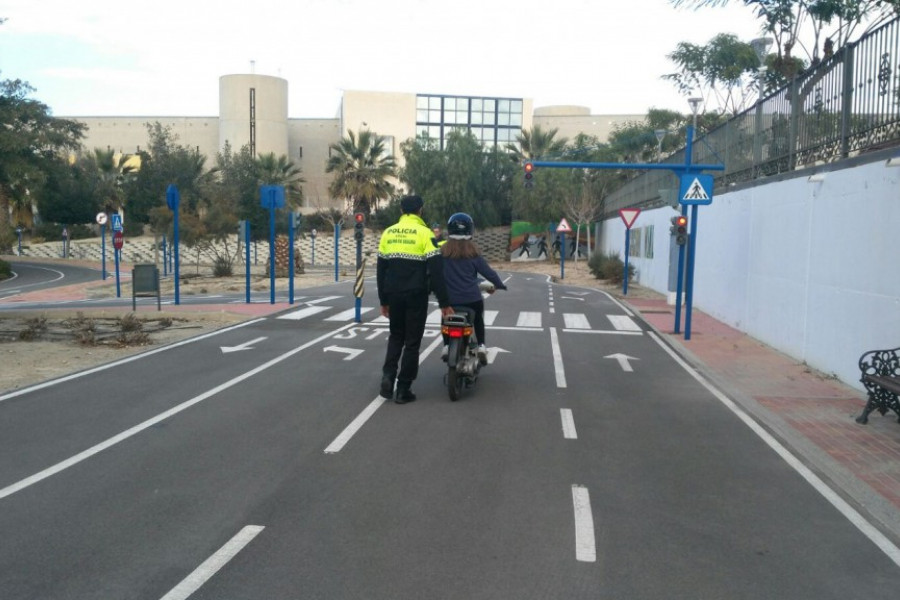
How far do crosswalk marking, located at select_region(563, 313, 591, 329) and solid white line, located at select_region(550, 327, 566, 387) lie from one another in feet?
3.53

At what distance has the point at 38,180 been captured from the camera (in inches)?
1547

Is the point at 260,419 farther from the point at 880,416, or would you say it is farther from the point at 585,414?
the point at 880,416

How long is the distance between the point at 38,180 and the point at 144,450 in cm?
3703

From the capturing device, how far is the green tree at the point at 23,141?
35.4 metres

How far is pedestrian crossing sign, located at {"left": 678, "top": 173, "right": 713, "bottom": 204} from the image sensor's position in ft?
50.0

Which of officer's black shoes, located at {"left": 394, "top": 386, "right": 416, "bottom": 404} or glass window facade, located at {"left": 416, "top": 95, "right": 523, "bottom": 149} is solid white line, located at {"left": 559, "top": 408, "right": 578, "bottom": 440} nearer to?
officer's black shoes, located at {"left": 394, "top": 386, "right": 416, "bottom": 404}

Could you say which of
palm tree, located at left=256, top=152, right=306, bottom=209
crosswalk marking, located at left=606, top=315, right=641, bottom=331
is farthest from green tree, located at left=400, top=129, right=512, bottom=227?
crosswalk marking, located at left=606, top=315, right=641, bottom=331

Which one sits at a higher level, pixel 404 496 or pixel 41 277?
pixel 404 496

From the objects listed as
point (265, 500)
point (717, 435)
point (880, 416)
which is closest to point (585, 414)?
point (717, 435)

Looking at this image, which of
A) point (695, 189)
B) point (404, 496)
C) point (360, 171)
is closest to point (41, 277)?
point (360, 171)

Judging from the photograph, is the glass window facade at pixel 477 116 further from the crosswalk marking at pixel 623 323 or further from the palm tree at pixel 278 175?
the crosswalk marking at pixel 623 323

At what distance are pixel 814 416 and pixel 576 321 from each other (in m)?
9.91

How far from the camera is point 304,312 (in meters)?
20.1

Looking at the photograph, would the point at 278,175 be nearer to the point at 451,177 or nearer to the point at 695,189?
the point at 451,177
